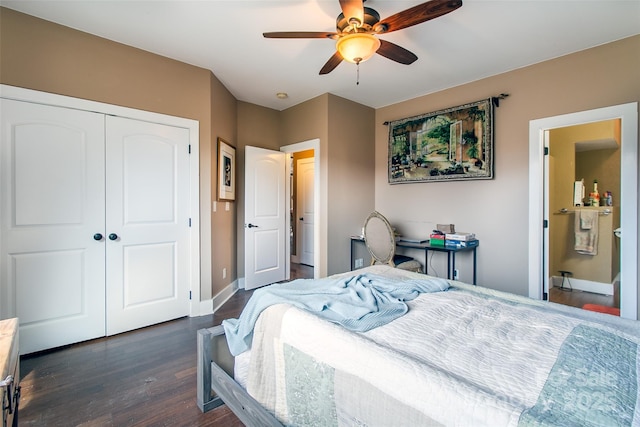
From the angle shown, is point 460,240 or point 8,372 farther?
point 460,240

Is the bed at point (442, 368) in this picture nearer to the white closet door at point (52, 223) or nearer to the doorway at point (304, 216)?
the white closet door at point (52, 223)

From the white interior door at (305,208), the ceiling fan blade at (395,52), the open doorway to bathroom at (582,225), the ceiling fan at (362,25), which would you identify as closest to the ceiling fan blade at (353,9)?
the ceiling fan at (362,25)

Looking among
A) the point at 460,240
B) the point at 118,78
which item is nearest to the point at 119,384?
the point at 118,78

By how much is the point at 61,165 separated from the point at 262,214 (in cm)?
225

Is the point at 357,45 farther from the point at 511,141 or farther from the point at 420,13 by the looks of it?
the point at 511,141

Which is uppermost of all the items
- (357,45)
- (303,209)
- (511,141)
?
(357,45)

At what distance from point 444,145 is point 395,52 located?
1.83 metres

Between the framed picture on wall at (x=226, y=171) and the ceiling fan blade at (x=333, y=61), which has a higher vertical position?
the ceiling fan blade at (x=333, y=61)

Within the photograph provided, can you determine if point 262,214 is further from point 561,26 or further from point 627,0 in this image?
point 627,0

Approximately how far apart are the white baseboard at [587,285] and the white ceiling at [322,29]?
9.90 ft

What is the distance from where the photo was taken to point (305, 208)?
5883 mm

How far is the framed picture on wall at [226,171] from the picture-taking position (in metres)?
3.52

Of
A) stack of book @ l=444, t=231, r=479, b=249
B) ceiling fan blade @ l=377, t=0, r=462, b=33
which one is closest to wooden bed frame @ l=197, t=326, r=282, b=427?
ceiling fan blade @ l=377, t=0, r=462, b=33

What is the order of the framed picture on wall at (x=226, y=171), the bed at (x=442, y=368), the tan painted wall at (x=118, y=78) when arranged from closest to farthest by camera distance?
1. the bed at (x=442, y=368)
2. the tan painted wall at (x=118, y=78)
3. the framed picture on wall at (x=226, y=171)
